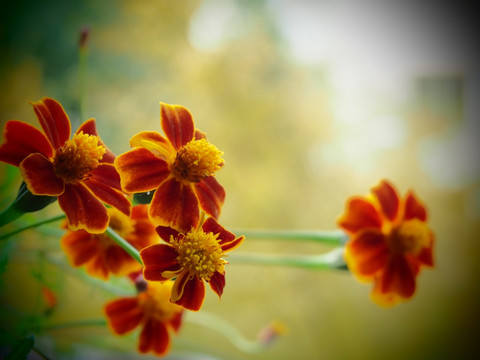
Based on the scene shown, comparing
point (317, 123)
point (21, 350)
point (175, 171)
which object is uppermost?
point (317, 123)

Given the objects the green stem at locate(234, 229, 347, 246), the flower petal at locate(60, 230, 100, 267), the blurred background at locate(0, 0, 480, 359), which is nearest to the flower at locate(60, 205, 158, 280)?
the flower petal at locate(60, 230, 100, 267)

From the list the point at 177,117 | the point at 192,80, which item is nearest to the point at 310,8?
the point at 192,80

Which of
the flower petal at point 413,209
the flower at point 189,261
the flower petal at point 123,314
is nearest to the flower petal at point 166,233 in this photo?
the flower at point 189,261

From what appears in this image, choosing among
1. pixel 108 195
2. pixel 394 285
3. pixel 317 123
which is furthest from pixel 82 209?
pixel 317 123

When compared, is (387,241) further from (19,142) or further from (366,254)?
(19,142)

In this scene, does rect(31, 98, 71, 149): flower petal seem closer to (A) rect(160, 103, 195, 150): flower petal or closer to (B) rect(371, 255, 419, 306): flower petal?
(A) rect(160, 103, 195, 150): flower petal

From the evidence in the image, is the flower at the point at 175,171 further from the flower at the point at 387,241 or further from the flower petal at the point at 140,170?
the flower at the point at 387,241
